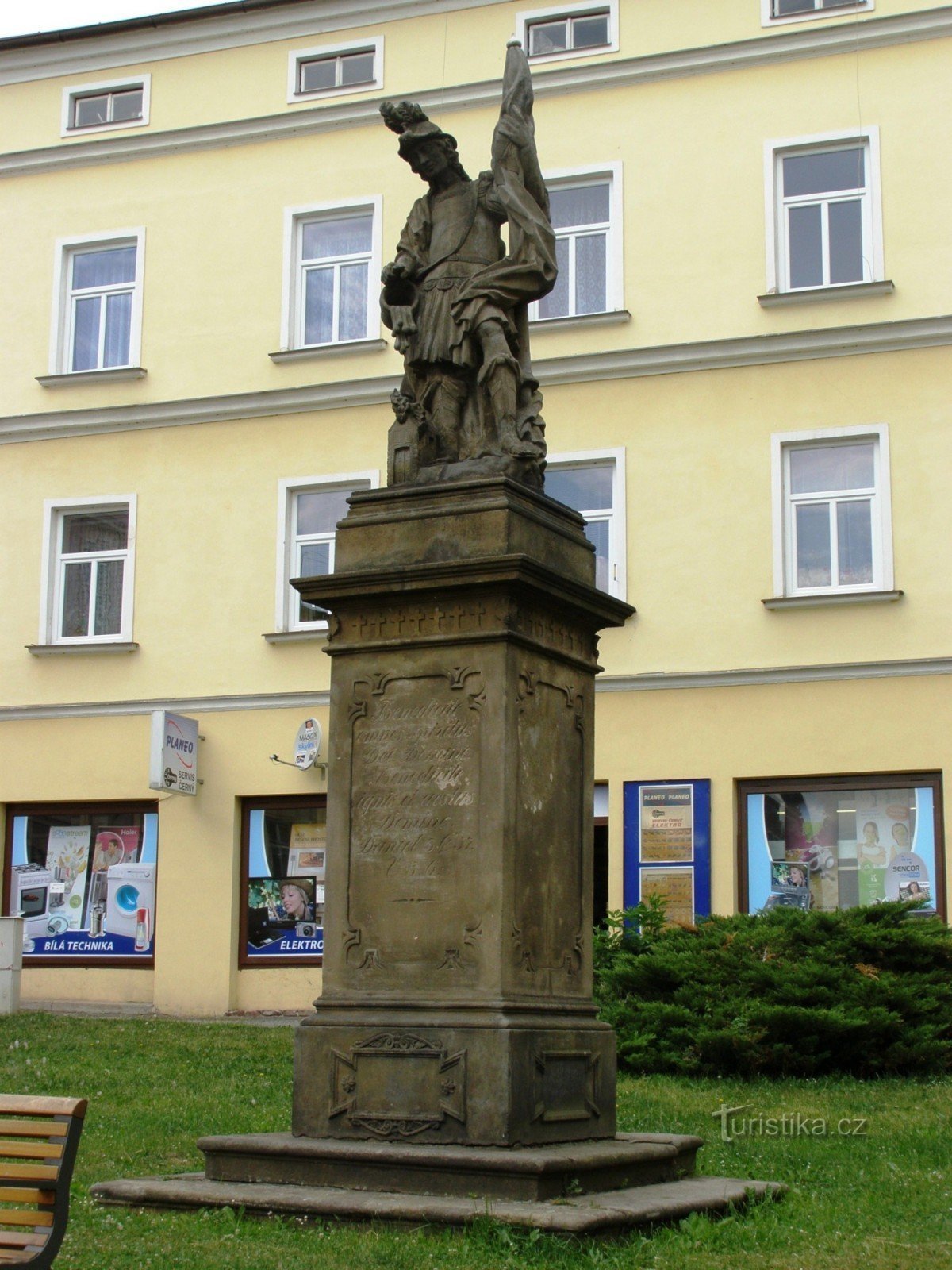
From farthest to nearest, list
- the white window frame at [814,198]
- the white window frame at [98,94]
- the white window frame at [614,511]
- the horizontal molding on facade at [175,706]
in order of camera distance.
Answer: the white window frame at [98,94] < the horizontal molding on facade at [175,706] < the white window frame at [614,511] < the white window frame at [814,198]

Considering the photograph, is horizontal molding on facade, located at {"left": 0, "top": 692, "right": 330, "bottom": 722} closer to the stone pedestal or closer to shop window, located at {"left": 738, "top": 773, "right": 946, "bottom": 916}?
shop window, located at {"left": 738, "top": 773, "right": 946, "bottom": 916}

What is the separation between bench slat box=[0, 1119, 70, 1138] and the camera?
5.40 meters

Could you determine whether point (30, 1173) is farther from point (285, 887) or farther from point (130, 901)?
point (130, 901)

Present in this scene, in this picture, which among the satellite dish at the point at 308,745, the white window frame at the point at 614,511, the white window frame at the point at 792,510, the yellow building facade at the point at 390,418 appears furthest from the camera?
the satellite dish at the point at 308,745

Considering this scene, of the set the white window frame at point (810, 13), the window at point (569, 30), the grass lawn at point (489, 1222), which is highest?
the window at point (569, 30)

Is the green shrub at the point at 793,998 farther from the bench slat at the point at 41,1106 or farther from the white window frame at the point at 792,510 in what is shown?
the bench slat at the point at 41,1106

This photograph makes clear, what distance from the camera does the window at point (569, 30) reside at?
2147 centimetres

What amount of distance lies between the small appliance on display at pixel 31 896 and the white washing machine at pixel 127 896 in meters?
0.83


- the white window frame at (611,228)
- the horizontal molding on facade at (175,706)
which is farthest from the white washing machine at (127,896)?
the white window frame at (611,228)

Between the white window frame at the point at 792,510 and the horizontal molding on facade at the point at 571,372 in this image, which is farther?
the horizontal molding on facade at the point at 571,372

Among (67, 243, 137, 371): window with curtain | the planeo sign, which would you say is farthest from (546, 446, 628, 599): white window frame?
(67, 243, 137, 371): window with curtain

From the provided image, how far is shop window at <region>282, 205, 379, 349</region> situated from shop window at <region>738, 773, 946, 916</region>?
736cm

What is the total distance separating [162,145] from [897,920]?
46.7ft

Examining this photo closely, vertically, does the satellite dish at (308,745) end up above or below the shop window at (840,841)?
above
